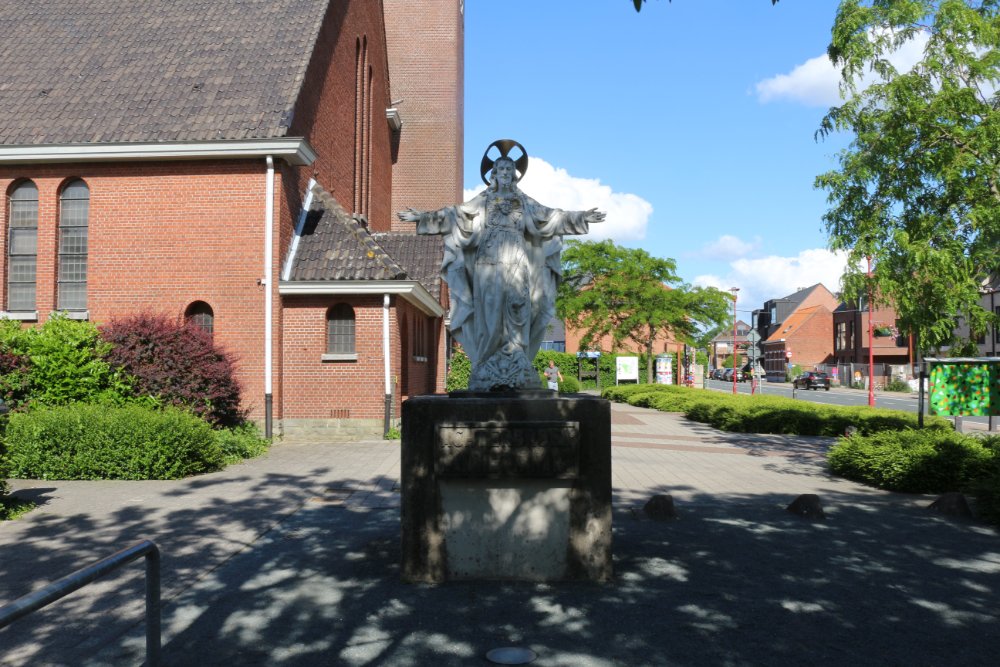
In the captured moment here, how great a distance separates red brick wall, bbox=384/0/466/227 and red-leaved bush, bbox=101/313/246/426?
2064 cm

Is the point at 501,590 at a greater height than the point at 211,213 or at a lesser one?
lesser

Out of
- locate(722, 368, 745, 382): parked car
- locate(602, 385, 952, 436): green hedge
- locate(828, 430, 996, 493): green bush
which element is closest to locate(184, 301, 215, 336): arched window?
locate(828, 430, 996, 493): green bush

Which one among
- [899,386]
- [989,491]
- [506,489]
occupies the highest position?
[506,489]

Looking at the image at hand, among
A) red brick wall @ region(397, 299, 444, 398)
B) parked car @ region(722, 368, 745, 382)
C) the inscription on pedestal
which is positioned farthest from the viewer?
parked car @ region(722, 368, 745, 382)

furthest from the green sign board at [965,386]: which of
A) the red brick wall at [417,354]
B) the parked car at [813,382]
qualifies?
the parked car at [813,382]

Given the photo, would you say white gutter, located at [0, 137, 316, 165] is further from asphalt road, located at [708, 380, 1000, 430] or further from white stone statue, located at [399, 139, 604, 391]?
asphalt road, located at [708, 380, 1000, 430]

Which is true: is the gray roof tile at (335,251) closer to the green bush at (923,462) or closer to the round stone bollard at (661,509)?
the round stone bollard at (661,509)

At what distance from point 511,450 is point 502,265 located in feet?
5.63

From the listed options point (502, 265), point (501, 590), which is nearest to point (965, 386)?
point (502, 265)

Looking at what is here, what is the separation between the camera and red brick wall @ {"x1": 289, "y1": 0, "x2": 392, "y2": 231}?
60.0 feet

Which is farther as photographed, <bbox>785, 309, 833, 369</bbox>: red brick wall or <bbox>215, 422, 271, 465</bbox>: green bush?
<bbox>785, 309, 833, 369</bbox>: red brick wall

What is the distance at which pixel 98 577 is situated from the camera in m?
2.73

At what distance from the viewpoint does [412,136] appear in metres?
34.7

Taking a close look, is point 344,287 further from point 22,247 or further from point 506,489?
point 506,489
